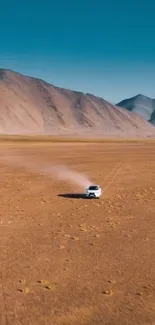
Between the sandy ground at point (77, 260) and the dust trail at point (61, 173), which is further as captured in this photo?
the dust trail at point (61, 173)

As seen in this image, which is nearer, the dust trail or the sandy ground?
the sandy ground

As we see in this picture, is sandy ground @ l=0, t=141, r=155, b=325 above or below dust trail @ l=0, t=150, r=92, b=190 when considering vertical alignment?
above

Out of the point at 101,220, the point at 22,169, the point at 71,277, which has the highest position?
the point at 71,277

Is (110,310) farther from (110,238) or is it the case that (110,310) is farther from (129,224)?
(129,224)

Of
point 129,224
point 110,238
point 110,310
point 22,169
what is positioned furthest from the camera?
point 22,169

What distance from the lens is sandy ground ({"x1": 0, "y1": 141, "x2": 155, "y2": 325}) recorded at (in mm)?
11641

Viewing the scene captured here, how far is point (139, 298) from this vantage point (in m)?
12.4

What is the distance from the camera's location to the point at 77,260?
1570cm

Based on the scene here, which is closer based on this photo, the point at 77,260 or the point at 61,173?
the point at 77,260

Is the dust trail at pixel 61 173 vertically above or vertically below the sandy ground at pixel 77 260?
below

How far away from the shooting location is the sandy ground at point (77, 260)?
11.6 meters

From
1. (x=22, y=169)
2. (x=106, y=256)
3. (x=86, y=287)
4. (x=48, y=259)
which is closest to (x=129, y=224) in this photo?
(x=106, y=256)

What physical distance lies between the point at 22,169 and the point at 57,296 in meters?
34.8

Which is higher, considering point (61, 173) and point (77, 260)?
point (77, 260)
